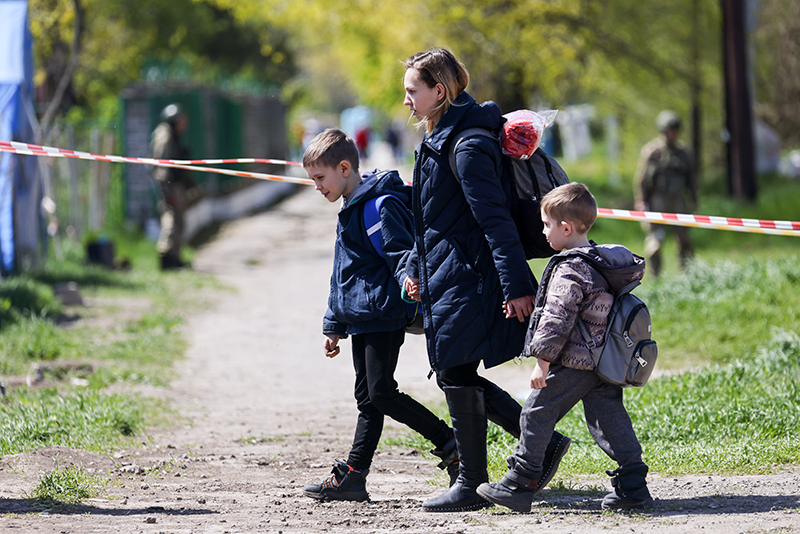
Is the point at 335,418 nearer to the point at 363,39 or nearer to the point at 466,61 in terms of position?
the point at 466,61

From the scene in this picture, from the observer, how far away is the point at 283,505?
429 centimetres

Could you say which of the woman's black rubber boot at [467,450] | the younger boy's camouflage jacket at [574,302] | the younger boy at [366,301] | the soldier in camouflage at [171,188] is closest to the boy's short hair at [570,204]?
the younger boy's camouflage jacket at [574,302]

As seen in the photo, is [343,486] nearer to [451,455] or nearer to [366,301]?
[451,455]

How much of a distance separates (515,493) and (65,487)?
1.92m

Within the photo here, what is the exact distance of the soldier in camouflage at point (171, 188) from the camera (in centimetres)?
1280

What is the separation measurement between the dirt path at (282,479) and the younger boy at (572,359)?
0.44 feet

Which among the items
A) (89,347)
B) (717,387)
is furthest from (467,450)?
(89,347)

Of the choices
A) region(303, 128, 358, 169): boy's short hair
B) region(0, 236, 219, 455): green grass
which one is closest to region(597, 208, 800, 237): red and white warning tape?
region(303, 128, 358, 169): boy's short hair

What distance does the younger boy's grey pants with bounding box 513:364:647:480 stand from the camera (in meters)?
3.83

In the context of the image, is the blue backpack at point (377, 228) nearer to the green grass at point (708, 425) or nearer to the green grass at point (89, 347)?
the green grass at point (708, 425)

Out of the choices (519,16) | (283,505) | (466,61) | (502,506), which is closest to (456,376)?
(502,506)

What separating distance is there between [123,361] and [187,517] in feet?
12.7

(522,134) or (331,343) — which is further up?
(522,134)

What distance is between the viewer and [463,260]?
3.85 m
